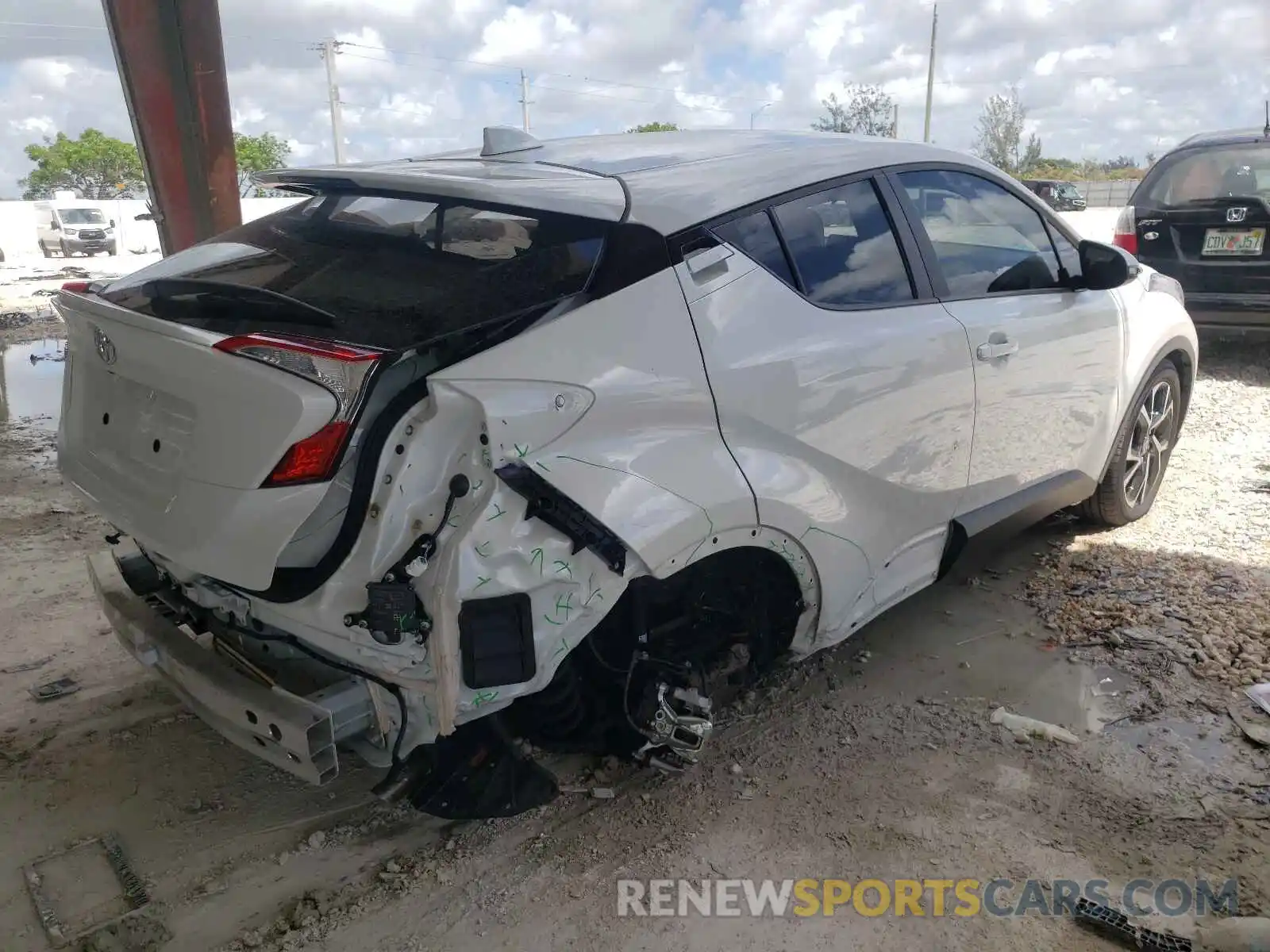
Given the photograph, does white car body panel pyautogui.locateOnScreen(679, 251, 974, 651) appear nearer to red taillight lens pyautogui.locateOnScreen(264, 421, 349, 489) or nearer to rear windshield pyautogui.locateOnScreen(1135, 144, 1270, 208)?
red taillight lens pyautogui.locateOnScreen(264, 421, 349, 489)

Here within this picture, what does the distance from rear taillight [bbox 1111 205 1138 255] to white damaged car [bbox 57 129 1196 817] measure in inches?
195

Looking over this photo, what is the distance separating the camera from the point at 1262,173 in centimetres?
702

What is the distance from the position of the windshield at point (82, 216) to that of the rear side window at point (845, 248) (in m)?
30.5

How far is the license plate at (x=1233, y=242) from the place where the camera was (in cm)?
700

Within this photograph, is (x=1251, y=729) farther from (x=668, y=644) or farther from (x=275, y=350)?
(x=275, y=350)

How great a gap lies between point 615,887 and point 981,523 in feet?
6.15

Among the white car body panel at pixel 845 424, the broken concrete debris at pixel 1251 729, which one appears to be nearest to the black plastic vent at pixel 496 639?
the white car body panel at pixel 845 424

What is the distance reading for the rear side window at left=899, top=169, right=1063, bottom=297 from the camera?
334cm

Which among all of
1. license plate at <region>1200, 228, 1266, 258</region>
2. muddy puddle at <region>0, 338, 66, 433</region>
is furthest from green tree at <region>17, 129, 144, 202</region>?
license plate at <region>1200, 228, 1266, 258</region>

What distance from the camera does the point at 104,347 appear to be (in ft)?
8.45

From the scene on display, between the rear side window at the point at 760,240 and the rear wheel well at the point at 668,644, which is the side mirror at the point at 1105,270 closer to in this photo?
the rear side window at the point at 760,240

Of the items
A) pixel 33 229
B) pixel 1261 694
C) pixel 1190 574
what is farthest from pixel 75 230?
pixel 1261 694

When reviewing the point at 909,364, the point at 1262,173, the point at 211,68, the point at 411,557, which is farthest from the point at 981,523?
the point at 211,68

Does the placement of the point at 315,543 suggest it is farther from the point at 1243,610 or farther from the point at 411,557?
the point at 1243,610
